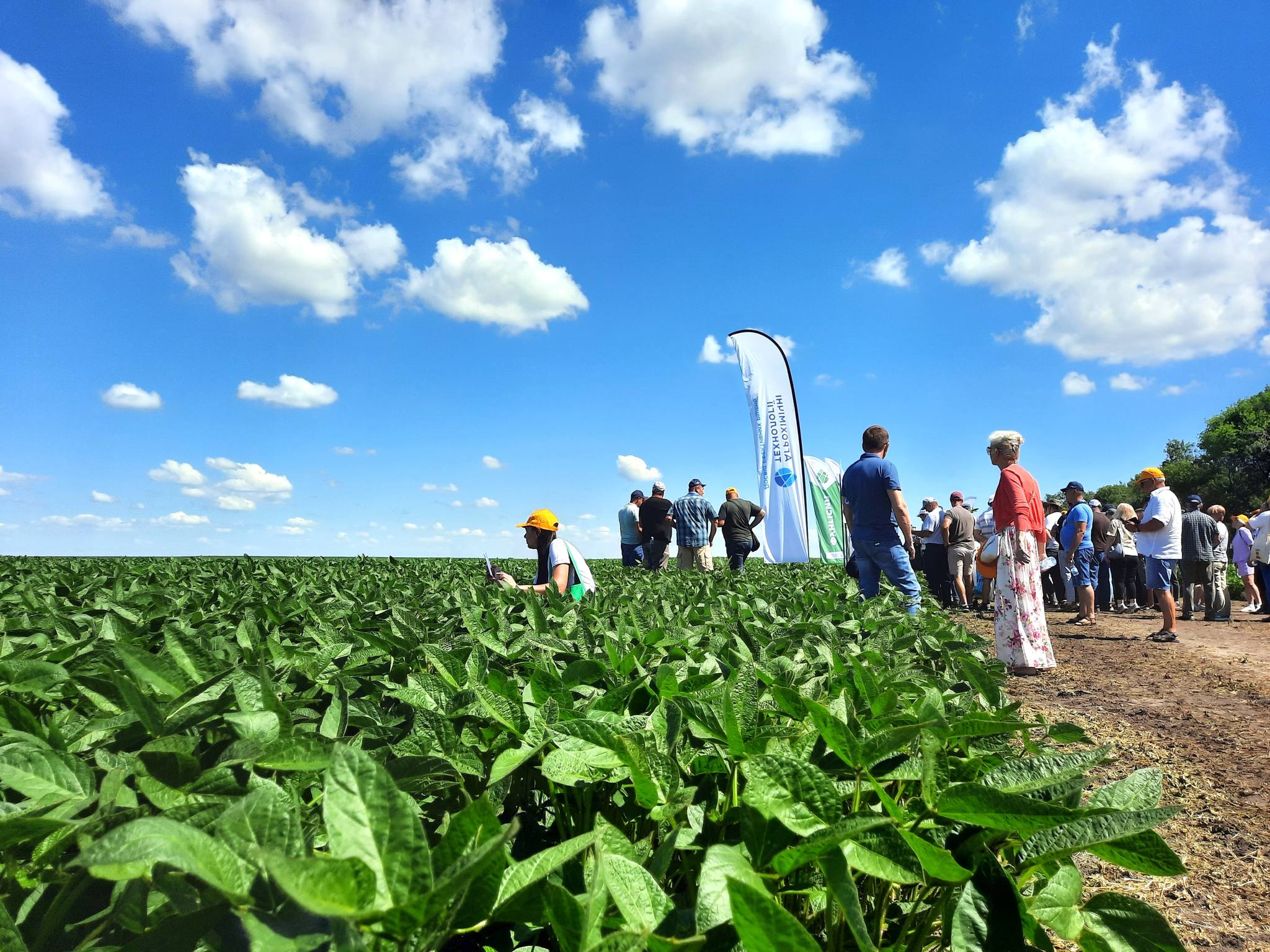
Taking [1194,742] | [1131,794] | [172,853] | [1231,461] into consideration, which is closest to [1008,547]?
[1194,742]

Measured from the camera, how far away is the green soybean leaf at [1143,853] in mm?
1066

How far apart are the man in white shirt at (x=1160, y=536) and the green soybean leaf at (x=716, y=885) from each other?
36.9ft

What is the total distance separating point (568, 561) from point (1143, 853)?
562cm

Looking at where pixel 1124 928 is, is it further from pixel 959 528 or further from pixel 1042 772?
pixel 959 528

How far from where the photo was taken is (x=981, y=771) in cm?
148

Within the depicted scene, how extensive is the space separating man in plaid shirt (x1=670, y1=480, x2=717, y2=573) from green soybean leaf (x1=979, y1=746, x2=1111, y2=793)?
40.7 ft

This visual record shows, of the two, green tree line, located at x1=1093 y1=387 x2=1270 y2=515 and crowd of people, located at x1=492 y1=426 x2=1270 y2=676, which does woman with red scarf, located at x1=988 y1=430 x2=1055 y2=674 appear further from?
green tree line, located at x1=1093 y1=387 x2=1270 y2=515

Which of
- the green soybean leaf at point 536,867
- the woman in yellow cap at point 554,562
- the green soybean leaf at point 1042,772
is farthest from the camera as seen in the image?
the woman in yellow cap at point 554,562

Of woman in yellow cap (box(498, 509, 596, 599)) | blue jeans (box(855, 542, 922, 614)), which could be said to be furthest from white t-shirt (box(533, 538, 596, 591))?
blue jeans (box(855, 542, 922, 614))

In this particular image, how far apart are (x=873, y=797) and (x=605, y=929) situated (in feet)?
2.12

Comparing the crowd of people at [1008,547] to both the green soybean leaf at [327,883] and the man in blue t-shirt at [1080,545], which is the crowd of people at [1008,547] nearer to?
the man in blue t-shirt at [1080,545]

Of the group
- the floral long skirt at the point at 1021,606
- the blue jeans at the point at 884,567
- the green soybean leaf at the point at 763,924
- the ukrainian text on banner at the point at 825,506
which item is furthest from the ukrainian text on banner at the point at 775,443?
the green soybean leaf at the point at 763,924

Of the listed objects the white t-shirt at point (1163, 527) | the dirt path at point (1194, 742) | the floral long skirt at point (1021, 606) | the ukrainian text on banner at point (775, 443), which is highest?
the ukrainian text on banner at point (775, 443)

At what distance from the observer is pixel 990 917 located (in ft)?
3.32
